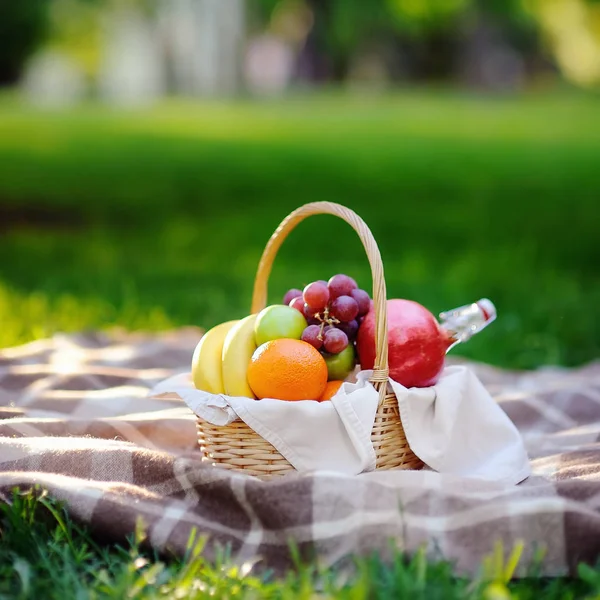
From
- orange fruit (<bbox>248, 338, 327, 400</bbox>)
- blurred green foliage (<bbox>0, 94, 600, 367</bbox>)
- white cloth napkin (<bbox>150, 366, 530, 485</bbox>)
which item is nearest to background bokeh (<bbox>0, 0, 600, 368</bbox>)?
blurred green foliage (<bbox>0, 94, 600, 367</bbox>)

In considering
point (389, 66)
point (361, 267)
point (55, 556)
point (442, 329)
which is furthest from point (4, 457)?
point (389, 66)

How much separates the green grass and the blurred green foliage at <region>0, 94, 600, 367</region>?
2.19m

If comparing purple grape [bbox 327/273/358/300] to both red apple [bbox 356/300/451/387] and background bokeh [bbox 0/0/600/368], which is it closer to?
red apple [bbox 356/300/451/387]

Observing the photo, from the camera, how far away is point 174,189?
8.84m

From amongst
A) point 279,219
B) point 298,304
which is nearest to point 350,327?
point 298,304

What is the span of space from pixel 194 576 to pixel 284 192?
7003 mm

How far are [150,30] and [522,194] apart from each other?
15.0 m

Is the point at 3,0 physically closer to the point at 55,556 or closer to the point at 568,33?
the point at 568,33

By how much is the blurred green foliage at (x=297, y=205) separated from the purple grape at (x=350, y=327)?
1762 millimetres

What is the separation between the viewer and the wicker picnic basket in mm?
2135

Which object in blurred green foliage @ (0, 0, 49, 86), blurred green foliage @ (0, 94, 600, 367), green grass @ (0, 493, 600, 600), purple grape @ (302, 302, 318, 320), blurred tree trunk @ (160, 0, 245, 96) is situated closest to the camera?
green grass @ (0, 493, 600, 600)

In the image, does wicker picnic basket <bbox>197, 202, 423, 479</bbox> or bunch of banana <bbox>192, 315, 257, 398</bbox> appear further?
bunch of banana <bbox>192, 315, 257, 398</bbox>

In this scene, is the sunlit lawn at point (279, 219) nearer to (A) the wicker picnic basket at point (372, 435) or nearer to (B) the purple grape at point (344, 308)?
(A) the wicker picnic basket at point (372, 435)

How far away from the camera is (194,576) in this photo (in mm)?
1854
